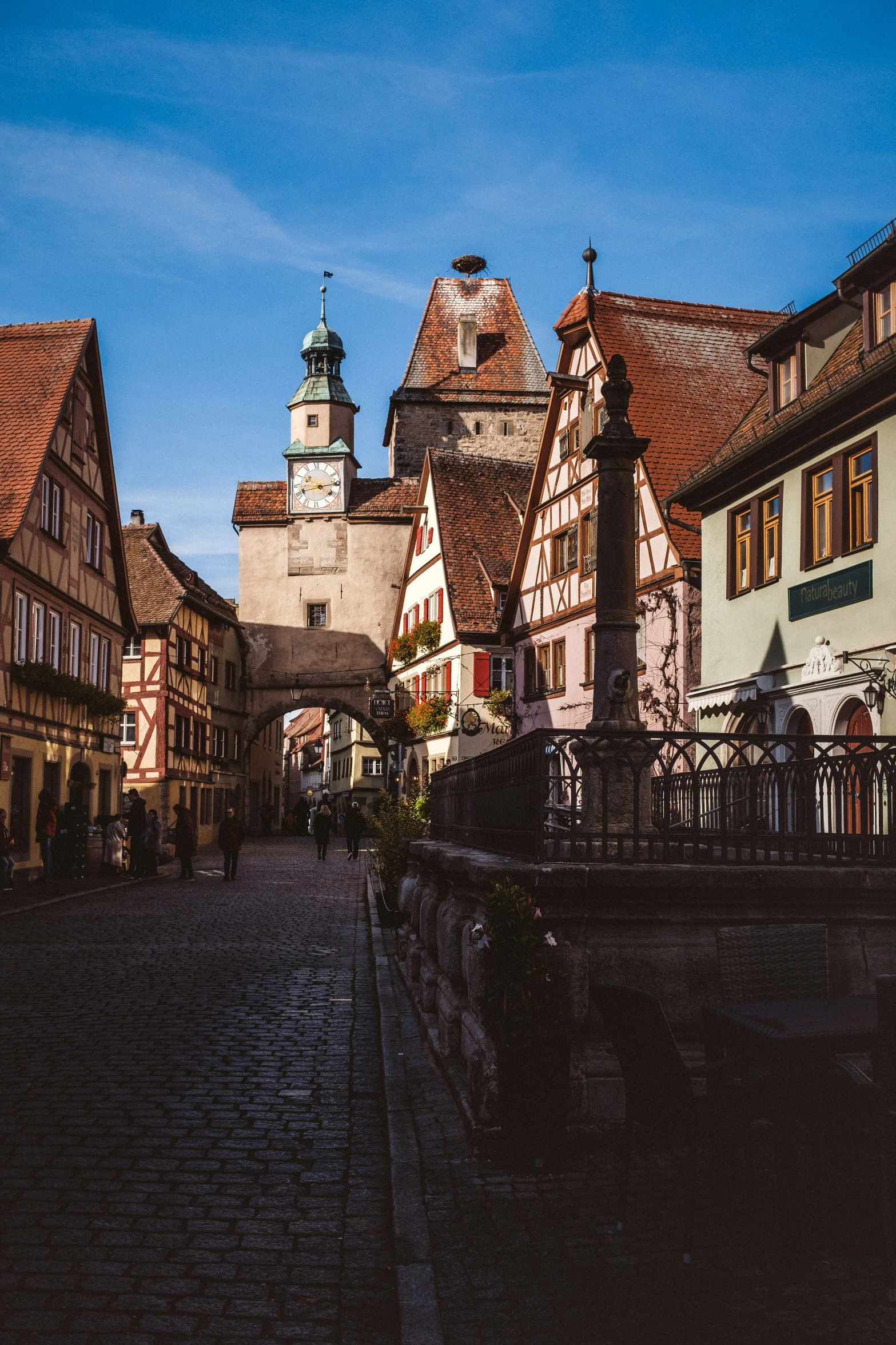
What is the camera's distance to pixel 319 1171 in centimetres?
580

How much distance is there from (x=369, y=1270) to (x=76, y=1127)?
2.28 metres

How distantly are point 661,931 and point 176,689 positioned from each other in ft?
125

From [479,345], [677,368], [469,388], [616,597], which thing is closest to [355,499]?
[469,388]

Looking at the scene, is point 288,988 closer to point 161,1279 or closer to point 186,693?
point 161,1279

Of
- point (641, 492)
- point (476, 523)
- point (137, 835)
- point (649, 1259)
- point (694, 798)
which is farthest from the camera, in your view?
point (476, 523)

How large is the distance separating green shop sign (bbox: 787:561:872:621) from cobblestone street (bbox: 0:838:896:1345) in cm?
987

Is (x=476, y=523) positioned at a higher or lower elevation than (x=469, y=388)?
lower

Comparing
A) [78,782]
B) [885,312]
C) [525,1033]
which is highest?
[885,312]

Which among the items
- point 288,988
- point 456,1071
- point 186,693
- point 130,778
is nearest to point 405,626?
point 186,693

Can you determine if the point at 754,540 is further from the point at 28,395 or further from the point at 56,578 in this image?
the point at 28,395

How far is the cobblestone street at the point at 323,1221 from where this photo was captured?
13.2ft

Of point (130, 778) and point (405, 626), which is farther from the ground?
point (405, 626)

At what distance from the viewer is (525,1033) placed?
561 cm

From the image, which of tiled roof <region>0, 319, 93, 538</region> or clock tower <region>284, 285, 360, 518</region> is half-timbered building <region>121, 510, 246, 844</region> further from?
tiled roof <region>0, 319, 93, 538</region>
